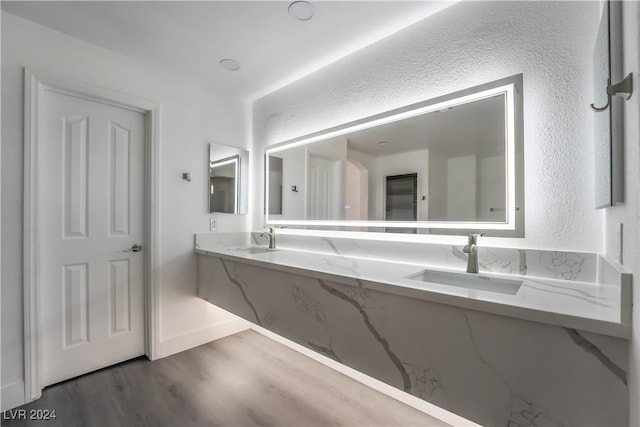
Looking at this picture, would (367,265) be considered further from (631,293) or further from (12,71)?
(12,71)

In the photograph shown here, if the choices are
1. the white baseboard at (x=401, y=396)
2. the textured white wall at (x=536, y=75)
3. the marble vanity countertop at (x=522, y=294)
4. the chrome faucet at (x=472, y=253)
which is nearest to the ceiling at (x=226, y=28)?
the textured white wall at (x=536, y=75)

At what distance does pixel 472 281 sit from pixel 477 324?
1.52 feet

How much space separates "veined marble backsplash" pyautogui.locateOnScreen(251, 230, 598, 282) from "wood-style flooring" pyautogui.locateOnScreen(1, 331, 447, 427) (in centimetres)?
89

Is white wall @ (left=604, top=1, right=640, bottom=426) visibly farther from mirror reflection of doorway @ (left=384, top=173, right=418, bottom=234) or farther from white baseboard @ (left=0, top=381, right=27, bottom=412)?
white baseboard @ (left=0, top=381, right=27, bottom=412)

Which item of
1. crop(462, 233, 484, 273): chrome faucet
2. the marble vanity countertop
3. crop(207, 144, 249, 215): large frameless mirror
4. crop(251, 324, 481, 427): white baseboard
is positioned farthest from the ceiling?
crop(251, 324, 481, 427): white baseboard

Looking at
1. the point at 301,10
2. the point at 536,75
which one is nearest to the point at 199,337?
the point at 301,10

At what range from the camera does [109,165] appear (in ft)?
6.82

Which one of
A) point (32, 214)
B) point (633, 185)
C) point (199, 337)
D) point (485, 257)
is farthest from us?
point (199, 337)

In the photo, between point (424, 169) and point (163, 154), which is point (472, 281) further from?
point (163, 154)

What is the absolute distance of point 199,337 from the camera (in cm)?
248

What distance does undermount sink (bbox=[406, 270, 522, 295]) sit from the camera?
126cm

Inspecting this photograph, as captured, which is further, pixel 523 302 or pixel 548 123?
pixel 548 123

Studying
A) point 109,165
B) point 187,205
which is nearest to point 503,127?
point 187,205

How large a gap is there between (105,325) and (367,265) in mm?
1988
